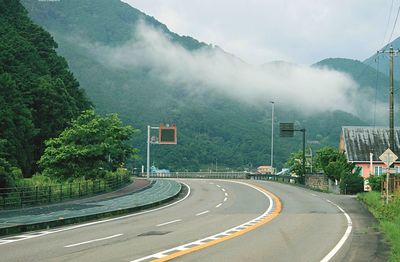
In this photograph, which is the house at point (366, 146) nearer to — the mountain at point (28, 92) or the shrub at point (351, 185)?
the shrub at point (351, 185)

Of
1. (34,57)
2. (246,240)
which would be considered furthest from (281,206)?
(34,57)

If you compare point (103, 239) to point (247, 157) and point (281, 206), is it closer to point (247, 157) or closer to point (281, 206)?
point (281, 206)

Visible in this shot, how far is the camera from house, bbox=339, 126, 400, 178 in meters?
72.9

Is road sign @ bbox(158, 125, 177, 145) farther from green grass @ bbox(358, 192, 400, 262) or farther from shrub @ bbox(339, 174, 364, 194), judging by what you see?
green grass @ bbox(358, 192, 400, 262)

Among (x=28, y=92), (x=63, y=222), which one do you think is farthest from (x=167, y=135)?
(x=63, y=222)

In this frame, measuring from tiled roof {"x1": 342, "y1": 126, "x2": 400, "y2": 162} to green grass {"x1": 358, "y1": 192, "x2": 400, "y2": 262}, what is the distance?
37544 millimetres

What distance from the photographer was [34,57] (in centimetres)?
6619

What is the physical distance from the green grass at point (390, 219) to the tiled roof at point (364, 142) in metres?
37.5

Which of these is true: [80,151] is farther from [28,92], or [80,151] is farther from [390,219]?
[390,219]

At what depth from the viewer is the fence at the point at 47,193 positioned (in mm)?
29641

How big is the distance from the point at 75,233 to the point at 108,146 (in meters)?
23.6

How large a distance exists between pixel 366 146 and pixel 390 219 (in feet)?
178

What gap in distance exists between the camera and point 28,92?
56.9 meters

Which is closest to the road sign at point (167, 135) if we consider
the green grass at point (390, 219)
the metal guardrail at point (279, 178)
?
the metal guardrail at point (279, 178)
